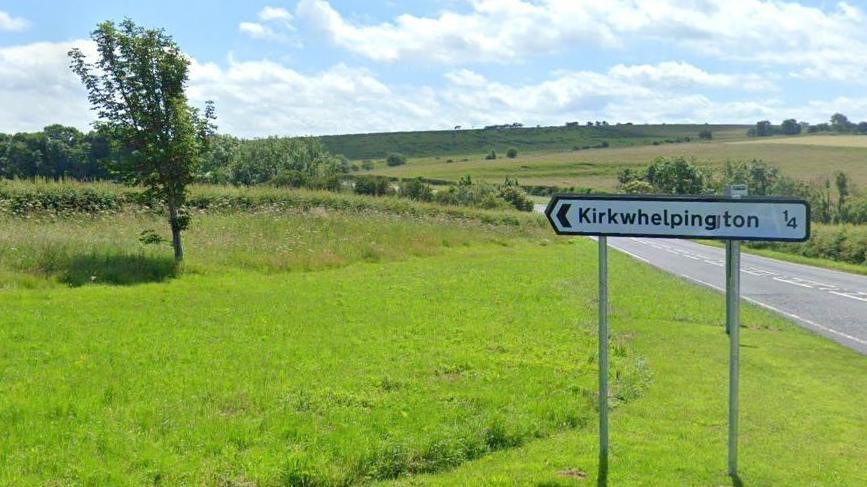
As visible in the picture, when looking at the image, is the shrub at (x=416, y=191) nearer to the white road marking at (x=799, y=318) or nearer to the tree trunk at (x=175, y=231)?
the white road marking at (x=799, y=318)

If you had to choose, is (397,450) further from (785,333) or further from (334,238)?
(334,238)

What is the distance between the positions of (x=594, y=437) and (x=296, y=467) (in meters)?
2.93

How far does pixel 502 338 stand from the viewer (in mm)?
12250

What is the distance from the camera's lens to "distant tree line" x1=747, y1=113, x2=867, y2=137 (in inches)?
6152

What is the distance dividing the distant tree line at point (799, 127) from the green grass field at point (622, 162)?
39.7 feet

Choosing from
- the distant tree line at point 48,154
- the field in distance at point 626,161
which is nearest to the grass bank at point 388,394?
the distant tree line at point 48,154

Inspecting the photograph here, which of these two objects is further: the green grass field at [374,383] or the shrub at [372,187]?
the shrub at [372,187]

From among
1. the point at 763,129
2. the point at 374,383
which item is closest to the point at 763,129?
the point at 763,129

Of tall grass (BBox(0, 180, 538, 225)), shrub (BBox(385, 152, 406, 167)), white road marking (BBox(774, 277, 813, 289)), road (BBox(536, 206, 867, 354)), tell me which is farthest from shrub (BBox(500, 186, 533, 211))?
shrub (BBox(385, 152, 406, 167))

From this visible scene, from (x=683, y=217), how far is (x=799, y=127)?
576 ft

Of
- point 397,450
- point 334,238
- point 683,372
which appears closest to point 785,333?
point 683,372

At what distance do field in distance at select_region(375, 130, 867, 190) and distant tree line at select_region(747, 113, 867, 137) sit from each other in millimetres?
6868

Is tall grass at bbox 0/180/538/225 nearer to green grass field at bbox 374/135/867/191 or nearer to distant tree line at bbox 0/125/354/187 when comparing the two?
distant tree line at bbox 0/125/354/187

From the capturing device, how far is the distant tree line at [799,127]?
6152 inches
